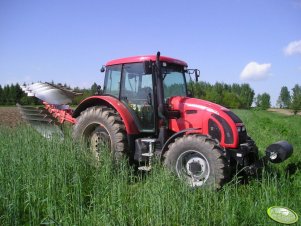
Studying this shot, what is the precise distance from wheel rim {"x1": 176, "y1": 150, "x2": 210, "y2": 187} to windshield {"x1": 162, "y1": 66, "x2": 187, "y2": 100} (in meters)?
1.31

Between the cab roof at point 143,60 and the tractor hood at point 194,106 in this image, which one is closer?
the tractor hood at point 194,106

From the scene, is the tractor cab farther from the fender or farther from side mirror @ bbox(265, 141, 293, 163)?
side mirror @ bbox(265, 141, 293, 163)

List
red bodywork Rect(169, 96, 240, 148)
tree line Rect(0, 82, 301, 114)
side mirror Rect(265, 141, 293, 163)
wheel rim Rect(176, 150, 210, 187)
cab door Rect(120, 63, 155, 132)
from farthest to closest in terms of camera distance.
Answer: tree line Rect(0, 82, 301, 114) → cab door Rect(120, 63, 155, 132) → red bodywork Rect(169, 96, 240, 148) → side mirror Rect(265, 141, 293, 163) → wheel rim Rect(176, 150, 210, 187)

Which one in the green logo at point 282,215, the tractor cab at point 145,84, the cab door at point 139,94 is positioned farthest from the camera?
the cab door at point 139,94

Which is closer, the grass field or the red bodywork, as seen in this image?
the grass field

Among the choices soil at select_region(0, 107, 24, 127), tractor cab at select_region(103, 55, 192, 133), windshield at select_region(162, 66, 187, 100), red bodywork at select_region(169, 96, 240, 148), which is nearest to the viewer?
red bodywork at select_region(169, 96, 240, 148)

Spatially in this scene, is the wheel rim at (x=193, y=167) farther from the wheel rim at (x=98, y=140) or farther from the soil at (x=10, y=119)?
the soil at (x=10, y=119)

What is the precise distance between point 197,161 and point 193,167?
0.11 meters

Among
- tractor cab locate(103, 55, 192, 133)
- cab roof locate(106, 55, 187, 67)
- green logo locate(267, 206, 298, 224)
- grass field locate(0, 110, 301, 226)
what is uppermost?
cab roof locate(106, 55, 187, 67)

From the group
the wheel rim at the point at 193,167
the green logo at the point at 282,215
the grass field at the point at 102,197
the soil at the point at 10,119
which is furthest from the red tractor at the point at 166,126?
the soil at the point at 10,119

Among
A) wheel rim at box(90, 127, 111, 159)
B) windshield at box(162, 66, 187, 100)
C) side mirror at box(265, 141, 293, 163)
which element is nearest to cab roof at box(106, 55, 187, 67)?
windshield at box(162, 66, 187, 100)

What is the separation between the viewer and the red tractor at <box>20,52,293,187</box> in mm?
5148

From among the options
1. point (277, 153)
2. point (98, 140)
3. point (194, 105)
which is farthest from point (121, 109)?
point (277, 153)

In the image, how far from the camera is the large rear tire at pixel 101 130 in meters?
6.04
